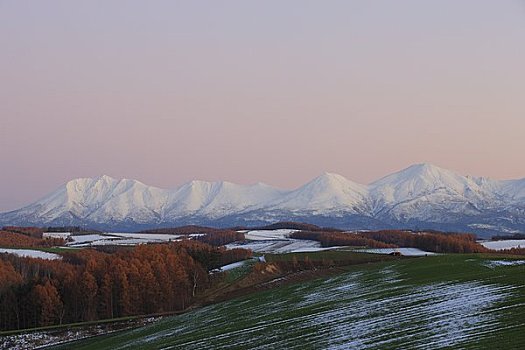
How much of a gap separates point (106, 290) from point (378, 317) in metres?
68.4

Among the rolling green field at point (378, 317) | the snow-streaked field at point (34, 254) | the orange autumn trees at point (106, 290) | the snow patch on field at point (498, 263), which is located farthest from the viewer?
the snow-streaked field at point (34, 254)

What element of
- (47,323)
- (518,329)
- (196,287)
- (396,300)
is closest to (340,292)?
(396,300)

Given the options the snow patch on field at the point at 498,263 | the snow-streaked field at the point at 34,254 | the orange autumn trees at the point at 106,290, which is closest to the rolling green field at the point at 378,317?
the snow patch on field at the point at 498,263

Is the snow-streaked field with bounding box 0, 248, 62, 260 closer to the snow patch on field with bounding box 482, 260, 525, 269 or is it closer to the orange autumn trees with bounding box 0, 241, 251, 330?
the orange autumn trees with bounding box 0, 241, 251, 330

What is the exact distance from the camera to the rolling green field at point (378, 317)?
2975 centimetres

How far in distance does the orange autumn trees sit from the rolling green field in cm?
2776

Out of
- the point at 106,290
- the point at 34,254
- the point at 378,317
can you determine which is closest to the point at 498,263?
the point at 378,317

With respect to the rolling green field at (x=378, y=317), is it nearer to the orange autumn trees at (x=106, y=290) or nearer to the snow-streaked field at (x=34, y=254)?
the orange autumn trees at (x=106, y=290)

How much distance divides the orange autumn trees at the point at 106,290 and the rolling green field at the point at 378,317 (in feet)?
91.1

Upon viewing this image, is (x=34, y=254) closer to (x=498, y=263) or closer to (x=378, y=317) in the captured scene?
(x=498, y=263)

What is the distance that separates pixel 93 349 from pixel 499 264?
124ft

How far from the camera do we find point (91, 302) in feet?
316

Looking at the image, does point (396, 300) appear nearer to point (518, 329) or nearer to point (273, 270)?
point (518, 329)

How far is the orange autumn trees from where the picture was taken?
3575 inches
